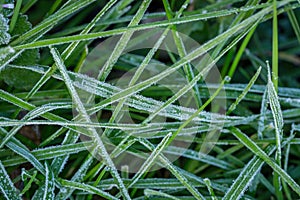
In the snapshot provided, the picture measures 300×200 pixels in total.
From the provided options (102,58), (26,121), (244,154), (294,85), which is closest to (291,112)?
(244,154)

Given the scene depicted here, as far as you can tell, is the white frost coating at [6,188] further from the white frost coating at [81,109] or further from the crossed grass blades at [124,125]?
the white frost coating at [81,109]

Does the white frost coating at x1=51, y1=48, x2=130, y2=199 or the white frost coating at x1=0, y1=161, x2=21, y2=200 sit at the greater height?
the white frost coating at x1=51, y1=48, x2=130, y2=199

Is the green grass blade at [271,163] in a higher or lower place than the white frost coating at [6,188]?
higher

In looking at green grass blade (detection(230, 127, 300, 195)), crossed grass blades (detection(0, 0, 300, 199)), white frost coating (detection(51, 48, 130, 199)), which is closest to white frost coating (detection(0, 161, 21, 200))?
crossed grass blades (detection(0, 0, 300, 199))

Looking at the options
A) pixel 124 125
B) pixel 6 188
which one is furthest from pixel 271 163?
pixel 6 188

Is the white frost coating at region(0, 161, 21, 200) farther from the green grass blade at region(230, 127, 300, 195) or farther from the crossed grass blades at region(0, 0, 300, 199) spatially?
the green grass blade at region(230, 127, 300, 195)

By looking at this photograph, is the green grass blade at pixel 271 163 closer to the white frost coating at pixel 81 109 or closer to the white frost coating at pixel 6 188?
the white frost coating at pixel 81 109

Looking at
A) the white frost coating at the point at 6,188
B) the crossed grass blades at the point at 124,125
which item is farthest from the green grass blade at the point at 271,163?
the white frost coating at the point at 6,188

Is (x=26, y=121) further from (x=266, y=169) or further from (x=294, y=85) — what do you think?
(x=294, y=85)

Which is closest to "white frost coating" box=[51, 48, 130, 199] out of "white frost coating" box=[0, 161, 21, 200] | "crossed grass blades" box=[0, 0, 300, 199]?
"crossed grass blades" box=[0, 0, 300, 199]
